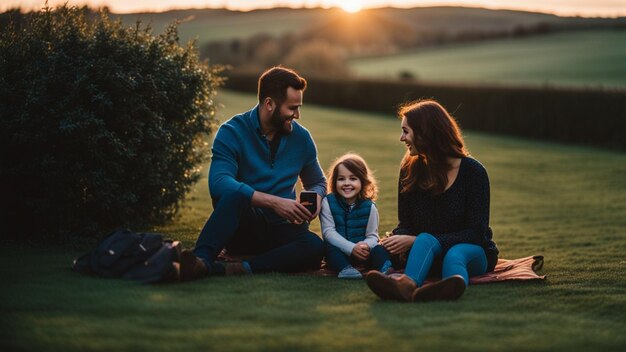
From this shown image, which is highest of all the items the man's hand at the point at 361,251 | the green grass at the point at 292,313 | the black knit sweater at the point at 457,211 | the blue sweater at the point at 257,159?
the blue sweater at the point at 257,159

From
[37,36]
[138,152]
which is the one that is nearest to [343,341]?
[138,152]

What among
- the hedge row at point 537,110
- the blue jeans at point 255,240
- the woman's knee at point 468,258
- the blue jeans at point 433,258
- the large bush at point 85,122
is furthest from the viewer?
the hedge row at point 537,110

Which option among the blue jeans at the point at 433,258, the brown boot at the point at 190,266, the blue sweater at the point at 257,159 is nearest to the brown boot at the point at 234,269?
the brown boot at the point at 190,266

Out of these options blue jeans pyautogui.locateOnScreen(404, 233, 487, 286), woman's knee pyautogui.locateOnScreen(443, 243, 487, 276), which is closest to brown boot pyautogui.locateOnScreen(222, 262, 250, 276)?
blue jeans pyautogui.locateOnScreen(404, 233, 487, 286)

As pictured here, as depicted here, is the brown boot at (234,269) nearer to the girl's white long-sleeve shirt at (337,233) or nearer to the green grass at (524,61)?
the girl's white long-sleeve shirt at (337,233)

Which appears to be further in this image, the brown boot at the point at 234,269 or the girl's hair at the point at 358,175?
the girl's hair at the point at 358,175

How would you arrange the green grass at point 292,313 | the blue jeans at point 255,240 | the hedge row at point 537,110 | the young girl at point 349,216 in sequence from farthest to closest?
the hedge row at point 537,110 < the young girl at point 349,216 < the blue jeans at point 255,240 < the green grass at point 292,313

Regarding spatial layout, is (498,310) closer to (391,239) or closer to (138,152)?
(391,239)

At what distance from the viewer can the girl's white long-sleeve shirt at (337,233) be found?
285 inches

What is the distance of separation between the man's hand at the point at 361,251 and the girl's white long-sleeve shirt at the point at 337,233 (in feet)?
0.13

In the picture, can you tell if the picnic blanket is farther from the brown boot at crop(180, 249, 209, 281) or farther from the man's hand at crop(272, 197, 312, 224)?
the brown boot at crop(180, 249, 209, 281)

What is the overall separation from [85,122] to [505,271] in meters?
4.45

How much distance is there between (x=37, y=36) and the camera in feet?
30.0

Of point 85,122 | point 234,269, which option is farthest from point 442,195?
point 85,122
